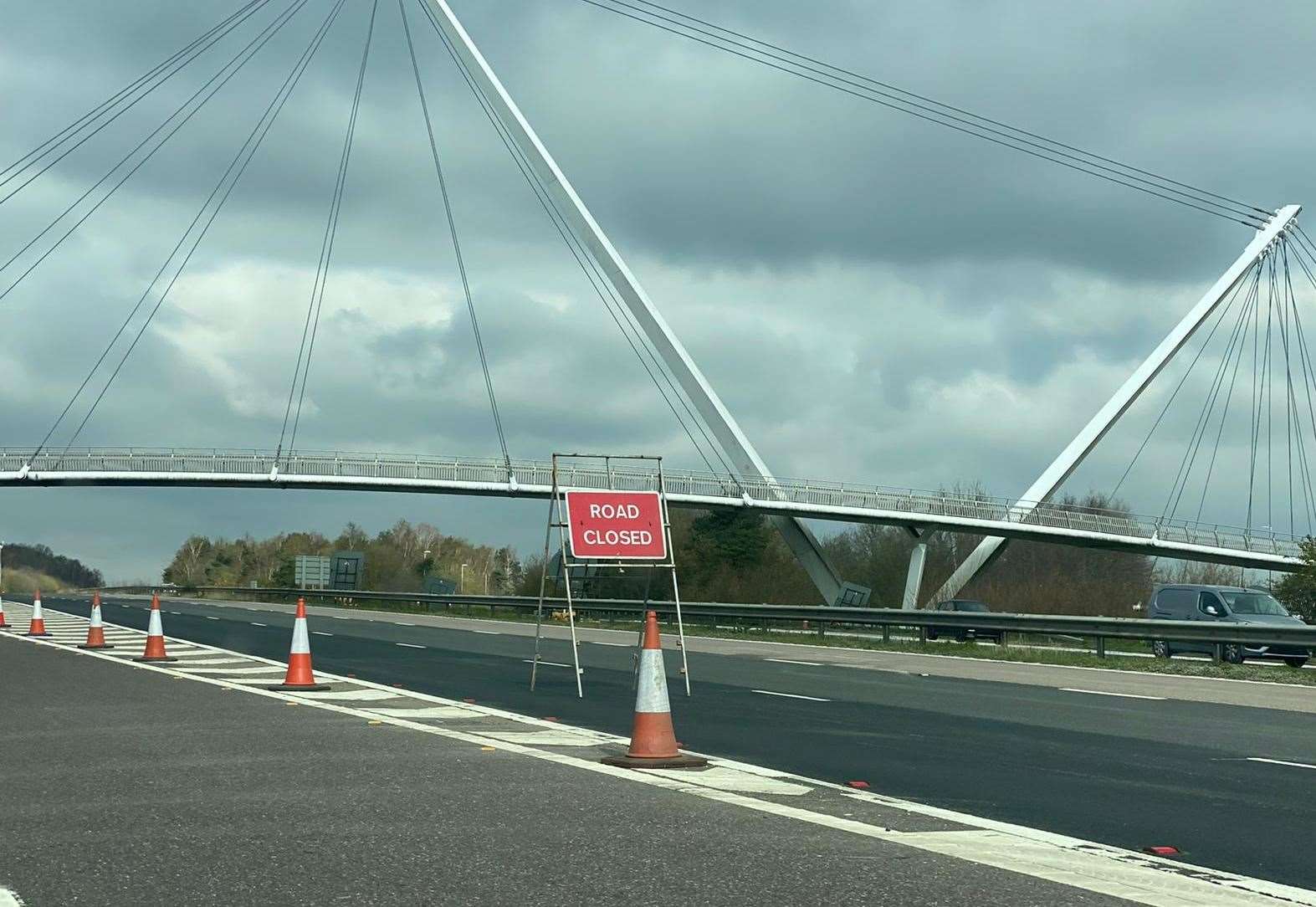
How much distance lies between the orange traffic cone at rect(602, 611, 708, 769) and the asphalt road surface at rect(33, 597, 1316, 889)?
30.2 inches

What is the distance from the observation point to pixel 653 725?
10344 millimetres

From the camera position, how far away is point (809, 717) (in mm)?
14391

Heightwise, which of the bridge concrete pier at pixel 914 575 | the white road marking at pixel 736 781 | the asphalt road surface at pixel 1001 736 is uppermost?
the bridge concrete pier at pixel 914 575

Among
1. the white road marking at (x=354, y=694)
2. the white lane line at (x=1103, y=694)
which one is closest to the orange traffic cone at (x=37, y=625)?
the white road marking at (x=354, y=694)

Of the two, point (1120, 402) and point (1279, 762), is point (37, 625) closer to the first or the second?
point (1279, 762)

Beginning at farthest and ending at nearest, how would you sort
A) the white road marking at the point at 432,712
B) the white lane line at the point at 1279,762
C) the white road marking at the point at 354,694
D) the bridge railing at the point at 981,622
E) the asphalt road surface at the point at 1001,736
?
the bridge railing at the point at 981,622 < the white road marking at the point at 354,694 < the white road marking at the point at 432,712 < the white lane line at the point at 1279,762 < the asphalt road surface at the point at 1001,736

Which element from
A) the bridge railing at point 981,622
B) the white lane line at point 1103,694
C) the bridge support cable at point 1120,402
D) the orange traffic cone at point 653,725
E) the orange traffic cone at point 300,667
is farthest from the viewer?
the bridge support cable at point 1120,402

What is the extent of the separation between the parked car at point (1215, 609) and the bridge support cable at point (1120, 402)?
39594mm

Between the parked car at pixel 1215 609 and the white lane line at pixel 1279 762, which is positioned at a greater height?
the parked car at pixel 1215 609

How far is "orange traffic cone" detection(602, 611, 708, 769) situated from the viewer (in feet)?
33.5

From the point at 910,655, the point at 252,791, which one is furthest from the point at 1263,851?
the point at 910,655

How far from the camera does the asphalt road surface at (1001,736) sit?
8.51 m

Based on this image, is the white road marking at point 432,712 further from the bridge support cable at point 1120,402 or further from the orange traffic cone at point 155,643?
the bridge support cable at point 1120,402

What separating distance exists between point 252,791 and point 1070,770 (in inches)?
219
